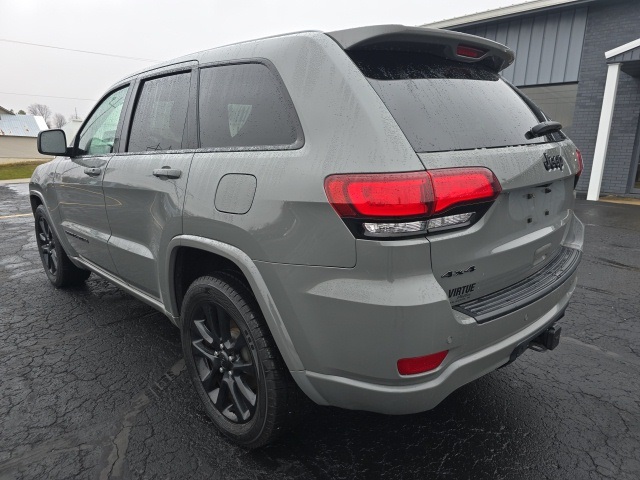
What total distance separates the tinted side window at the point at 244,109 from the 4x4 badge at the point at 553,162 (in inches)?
43.9

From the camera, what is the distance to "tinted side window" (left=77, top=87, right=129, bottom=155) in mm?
3057

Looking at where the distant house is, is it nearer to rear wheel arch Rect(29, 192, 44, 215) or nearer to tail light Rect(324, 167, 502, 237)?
rear wheel arch Rect(29, 192, 44, 215)

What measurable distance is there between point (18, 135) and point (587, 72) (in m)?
53.6

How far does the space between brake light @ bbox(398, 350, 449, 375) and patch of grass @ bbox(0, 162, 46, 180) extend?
2298 centimetres

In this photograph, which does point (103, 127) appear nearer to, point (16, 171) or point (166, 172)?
point (166, 172)

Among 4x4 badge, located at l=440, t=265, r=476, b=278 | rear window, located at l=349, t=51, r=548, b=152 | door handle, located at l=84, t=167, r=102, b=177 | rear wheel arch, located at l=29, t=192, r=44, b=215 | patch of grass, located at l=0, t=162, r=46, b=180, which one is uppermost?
rear window, located at l=349, t=51, r=548, b=152

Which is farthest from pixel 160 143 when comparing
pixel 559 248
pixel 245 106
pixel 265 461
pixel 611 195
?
pixel 611 195

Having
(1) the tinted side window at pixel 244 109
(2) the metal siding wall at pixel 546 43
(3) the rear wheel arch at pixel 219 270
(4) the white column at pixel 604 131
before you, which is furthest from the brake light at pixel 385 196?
(2) the metal siding wall at pixel 546 43

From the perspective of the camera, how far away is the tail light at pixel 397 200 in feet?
4.83

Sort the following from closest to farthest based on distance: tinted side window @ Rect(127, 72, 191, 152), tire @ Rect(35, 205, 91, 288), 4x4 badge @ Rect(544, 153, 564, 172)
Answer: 4x4 badge @ Rect(544, 153, 564, 172)
tinted side window @ Rect(127, 72, 191, 152)
tire @ Rect(35, 205, 91, 288)

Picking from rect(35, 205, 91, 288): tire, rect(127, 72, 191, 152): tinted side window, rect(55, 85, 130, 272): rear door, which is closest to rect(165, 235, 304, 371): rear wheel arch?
rect(127, 72, 191, 152): tinted side window

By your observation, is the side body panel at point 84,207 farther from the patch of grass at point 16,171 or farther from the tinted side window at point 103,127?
the patch of grass at point 16,171

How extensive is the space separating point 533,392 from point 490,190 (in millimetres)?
1486

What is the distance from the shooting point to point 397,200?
58.0 inches
